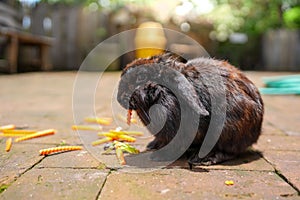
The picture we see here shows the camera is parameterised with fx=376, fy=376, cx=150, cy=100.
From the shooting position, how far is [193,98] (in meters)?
2.04

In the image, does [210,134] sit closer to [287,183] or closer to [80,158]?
[287,183]

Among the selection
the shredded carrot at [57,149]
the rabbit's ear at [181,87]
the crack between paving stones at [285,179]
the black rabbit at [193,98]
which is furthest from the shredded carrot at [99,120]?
the crack between paving stones at [285,179]

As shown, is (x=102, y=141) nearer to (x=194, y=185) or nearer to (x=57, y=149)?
(x=57, y=149)

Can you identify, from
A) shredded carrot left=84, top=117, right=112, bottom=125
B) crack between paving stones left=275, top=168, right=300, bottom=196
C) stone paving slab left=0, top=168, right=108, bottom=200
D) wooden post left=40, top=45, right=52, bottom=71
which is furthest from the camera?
wooden post left=40, top=45, right=52, bottom=71

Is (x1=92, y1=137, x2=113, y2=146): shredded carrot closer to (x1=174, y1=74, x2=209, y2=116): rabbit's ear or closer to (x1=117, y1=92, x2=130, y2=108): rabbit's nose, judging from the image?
(x1=117, y1=92, x2=130, y2=108): rabbit's nose

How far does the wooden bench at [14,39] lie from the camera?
9151mm

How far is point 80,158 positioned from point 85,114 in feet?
5.71

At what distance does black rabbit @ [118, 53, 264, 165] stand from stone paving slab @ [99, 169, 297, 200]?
24 centimetres

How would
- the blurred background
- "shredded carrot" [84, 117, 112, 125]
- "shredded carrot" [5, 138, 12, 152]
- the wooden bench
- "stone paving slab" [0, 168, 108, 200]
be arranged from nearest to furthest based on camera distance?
"stone paving slab" [0, 168, 108, 200] < "shredded carrot" [5, 138, 12, 152] < "shredded carrot" [84, 117, 112, 125] < the wooden bench < the blurred background

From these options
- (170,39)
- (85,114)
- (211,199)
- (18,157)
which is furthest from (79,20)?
(211,199)

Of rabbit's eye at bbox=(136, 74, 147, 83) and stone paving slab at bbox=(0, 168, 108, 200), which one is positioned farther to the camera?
rabbit's eye at bbox=(136, 74, 147, 83)

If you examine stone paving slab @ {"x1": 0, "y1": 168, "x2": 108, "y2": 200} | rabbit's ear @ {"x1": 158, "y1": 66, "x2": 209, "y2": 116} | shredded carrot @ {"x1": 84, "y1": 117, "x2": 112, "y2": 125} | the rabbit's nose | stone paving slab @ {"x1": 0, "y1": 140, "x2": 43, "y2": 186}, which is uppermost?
rabbit's ear @ {"x1": 158, "y1": 66, "x2": 209, "y2": 116}

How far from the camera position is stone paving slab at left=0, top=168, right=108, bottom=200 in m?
1.62

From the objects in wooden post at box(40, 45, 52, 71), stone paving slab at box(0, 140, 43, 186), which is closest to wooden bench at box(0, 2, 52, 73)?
wooden post at box(40, 45, 52, 71)
